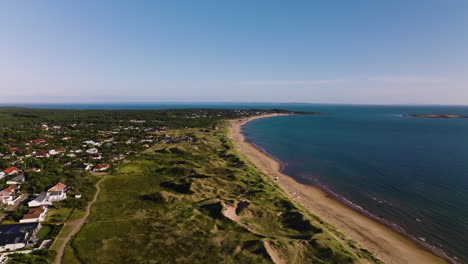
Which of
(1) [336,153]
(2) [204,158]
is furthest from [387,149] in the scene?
(2) [204,158]

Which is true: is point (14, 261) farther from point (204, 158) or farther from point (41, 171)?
point (204, 158)

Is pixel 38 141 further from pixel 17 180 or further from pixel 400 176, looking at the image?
pixel 400 176

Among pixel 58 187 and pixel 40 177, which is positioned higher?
pixel 40 177

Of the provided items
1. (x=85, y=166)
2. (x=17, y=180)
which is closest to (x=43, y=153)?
(x=85, y=166)

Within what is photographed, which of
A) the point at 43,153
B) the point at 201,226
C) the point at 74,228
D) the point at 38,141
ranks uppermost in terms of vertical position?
the point at 38,141

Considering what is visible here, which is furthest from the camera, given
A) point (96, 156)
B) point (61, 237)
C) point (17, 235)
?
point (96, 156)

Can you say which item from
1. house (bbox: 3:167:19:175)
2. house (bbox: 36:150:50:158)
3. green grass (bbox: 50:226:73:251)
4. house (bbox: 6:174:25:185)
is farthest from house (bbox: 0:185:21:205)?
house (bbox: 36:150:50:158)
